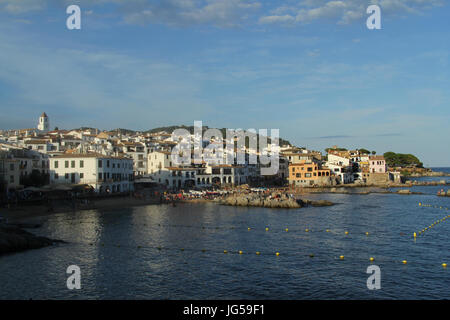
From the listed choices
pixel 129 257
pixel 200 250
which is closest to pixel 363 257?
pixel 200 250

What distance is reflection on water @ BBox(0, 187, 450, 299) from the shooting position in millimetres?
22609

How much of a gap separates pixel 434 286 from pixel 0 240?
3124cm

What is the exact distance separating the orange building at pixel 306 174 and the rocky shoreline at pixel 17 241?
A: 286 ft

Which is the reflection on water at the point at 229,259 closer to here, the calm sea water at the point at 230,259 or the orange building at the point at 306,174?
the calm sea water at the point at 230,259

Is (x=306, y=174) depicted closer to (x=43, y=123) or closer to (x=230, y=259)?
(x=230, y=259)

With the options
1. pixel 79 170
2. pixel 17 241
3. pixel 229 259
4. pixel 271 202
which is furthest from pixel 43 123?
pixel 229 259

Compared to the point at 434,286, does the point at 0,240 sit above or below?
above

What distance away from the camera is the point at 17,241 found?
3122cm

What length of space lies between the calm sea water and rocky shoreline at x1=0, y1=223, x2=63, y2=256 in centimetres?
122

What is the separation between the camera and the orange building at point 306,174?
369 ft

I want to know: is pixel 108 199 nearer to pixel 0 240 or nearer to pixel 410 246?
pixel 0 240

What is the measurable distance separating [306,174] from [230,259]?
8698 cm

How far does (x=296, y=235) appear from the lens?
128 ft

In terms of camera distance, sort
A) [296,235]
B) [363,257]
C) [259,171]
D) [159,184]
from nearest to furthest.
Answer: [363,257] < [296,235] < [159,184] < [259,171]
